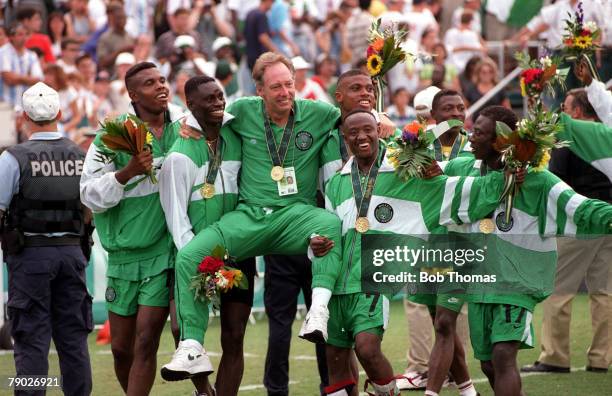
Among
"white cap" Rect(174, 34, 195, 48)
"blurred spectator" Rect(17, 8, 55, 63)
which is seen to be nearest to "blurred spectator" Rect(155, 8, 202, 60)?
"white cap" Rect(174, 34, 195, 48)

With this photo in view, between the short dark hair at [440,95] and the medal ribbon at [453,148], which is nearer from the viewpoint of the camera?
Answer: the medal ribbon at [453,148]

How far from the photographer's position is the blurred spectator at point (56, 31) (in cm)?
1980

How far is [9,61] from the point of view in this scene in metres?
17.7

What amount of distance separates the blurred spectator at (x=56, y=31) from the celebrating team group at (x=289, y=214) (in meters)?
11.1

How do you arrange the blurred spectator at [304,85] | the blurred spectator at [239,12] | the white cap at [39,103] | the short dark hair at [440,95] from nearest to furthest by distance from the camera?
1. the white cap at [39,103]
2. the short dark hair at [440,95]
3. the blurred spectator at [304,85]
4. the blurred spectator at [239,12]

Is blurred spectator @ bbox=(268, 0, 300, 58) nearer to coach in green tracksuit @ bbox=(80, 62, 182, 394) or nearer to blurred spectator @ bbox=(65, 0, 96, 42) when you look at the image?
blurred spectator @ bbox=(65, 0, 96, 42)

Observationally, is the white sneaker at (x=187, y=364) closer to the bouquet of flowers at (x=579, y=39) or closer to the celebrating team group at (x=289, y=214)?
the celebrating team group at (x=289, y=214)

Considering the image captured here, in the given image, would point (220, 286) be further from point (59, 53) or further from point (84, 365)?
point (59, 53)

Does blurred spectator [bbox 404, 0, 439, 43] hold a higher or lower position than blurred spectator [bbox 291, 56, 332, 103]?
higher

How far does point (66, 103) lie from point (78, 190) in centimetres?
872

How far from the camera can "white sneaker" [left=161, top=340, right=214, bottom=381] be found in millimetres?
8117

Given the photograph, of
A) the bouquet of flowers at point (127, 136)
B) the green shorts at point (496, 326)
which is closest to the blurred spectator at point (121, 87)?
the bouquet of flowers at point (127, 136)

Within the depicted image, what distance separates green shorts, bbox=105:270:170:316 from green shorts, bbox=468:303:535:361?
→ 2203mm

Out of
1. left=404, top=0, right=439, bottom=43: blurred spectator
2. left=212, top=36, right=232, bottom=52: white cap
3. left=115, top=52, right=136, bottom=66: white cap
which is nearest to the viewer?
left=115, top=52, right=136, bottom=66: white cap
